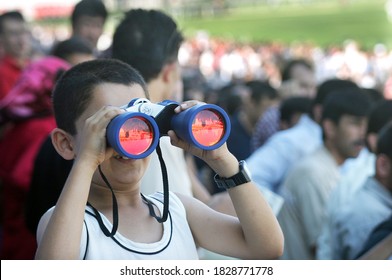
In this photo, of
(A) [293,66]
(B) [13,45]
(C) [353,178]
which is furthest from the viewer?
(A) [293,66]

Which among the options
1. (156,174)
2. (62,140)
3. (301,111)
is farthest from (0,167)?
(301,111)

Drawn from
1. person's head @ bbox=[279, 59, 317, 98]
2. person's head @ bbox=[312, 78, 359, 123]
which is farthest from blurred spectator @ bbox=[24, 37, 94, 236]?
person's head @ bbox=[279, 59, 317, 98]

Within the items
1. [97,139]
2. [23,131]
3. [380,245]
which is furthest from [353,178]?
[97,139]

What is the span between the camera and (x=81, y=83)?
1.86 m

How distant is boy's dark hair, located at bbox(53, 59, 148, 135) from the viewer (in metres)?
1.84

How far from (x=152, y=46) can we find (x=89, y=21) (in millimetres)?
2402

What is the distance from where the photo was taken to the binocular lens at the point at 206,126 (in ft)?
5.35

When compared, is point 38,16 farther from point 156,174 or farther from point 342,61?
point 156,174

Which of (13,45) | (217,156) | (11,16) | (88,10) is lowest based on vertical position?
(217,156)

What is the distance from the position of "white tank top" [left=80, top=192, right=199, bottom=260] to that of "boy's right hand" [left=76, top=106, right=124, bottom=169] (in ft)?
0.65

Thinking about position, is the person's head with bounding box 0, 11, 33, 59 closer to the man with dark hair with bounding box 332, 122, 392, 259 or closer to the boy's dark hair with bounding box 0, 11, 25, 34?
the boy's dark hair with bounding box 0, 11, 25, 34

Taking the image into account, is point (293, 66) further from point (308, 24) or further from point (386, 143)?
point (308, 24)

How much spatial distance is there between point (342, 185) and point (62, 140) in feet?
7.48

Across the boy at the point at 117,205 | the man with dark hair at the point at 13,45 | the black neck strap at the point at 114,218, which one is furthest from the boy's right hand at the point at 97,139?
the man with dark hair at the point at 13,45
